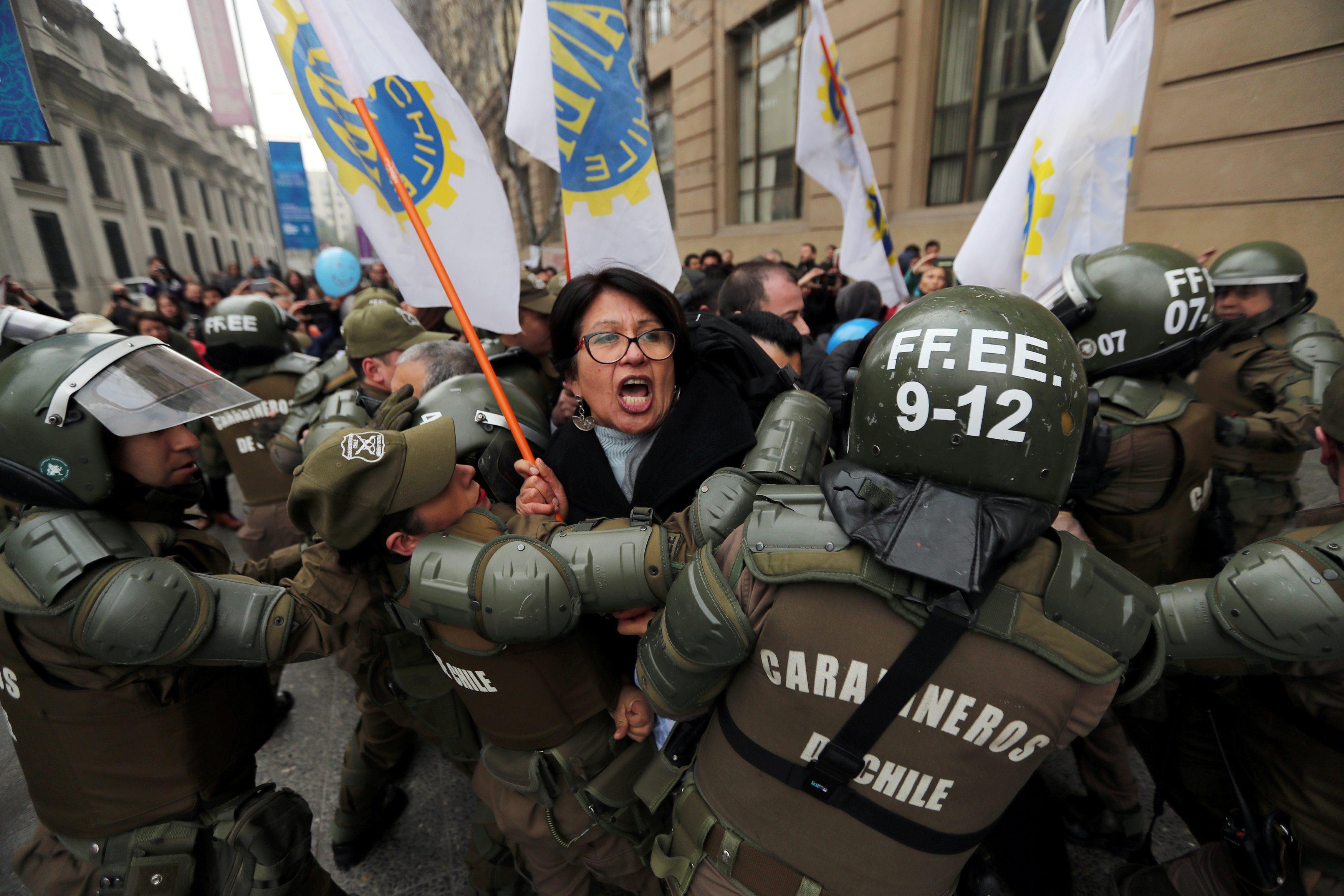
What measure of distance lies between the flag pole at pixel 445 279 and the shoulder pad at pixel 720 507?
0.74m

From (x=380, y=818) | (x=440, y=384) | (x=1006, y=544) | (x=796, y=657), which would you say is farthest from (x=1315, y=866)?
(x=380, y=818)

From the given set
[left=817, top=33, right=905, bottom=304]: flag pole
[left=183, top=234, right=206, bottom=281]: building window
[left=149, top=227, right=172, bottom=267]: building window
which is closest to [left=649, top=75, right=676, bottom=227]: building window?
[left=817, top=33, right=905, bottom=304]: flag pole

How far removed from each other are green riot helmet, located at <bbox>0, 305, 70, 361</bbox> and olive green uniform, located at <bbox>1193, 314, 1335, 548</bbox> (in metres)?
4.92

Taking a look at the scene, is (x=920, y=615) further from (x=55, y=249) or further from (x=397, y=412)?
(x=55, y=249)

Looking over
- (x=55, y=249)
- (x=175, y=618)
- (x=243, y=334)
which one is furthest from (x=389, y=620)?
(x=55, y=249)

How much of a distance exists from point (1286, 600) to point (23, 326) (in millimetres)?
3985

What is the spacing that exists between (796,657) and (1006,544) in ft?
1.45

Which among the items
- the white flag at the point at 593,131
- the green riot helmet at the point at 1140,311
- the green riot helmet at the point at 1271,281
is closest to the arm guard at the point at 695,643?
the green riot helmet at the point at 1140,311

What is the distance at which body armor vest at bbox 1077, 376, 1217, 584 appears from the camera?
214cm

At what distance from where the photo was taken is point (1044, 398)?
1.08 m

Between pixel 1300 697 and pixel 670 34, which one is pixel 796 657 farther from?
pixel 670 34

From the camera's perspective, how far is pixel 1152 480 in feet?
7.27

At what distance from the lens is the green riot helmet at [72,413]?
1.54 meters

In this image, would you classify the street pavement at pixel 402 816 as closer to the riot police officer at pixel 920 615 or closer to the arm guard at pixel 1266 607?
the arm guard at pixel 1266 607
